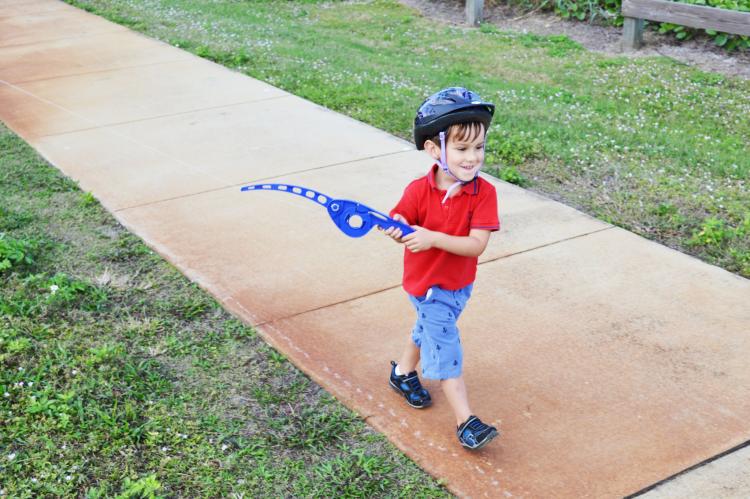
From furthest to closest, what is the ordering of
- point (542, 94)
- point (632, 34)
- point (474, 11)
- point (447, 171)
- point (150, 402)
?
point (474, 11) → point (632, 34) → point (542, 94) → point (150, 402) → point (447, 171)

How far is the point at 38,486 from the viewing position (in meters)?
3.06

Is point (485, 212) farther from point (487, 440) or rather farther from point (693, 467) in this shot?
point (693, 467)

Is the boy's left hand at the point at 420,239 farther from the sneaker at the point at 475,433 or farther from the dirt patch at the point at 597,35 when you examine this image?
the dirt patch at the point at 597,35

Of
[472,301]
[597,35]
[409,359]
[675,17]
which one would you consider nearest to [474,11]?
[597,35]

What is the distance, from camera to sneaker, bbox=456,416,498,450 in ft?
10.4

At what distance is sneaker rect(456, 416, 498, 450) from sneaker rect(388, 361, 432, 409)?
0.32 meters

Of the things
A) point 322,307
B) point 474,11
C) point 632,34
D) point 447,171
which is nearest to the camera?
point 447,171

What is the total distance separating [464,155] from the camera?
10.1 ft

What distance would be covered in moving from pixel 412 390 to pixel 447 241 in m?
0.73

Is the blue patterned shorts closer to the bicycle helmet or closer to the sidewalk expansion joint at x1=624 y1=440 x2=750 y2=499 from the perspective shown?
the bicycle helmet

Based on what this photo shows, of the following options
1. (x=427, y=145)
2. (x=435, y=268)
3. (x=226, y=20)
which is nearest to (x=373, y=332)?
(x=435, y=268)

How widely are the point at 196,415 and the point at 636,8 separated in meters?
7.74

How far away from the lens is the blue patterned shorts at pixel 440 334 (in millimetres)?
3258

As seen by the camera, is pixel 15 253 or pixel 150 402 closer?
pixel 150 402
